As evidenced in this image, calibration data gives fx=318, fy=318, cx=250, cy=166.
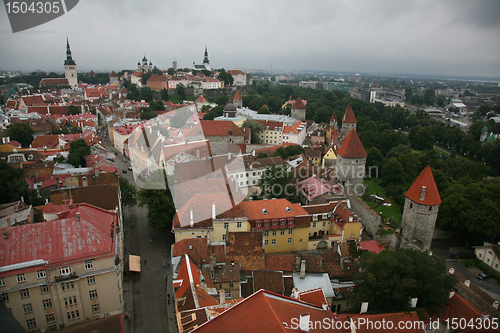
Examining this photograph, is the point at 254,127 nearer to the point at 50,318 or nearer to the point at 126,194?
the point at 126,194

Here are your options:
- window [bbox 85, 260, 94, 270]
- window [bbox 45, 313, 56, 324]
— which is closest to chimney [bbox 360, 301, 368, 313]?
window [bbox 85, 260, 94, 270]

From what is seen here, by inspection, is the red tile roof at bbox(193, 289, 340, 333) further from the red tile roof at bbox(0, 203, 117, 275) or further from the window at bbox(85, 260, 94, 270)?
the red tile roof at bbox(0, 203, 117, 275)

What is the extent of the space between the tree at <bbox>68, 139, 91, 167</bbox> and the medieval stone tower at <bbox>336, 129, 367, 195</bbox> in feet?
88.7

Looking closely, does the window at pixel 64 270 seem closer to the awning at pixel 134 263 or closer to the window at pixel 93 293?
the window at pixel 93 293

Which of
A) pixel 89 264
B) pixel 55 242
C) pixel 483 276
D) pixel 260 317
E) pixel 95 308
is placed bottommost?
pixel 483 276

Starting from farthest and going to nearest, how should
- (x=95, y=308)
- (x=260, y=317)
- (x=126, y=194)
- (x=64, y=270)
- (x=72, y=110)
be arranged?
1. (x=72, y=110)
2. (x=126, y=194)
3. (x=95, y=308)
4. (x=64, y=270)
5. (x=260, y=317)

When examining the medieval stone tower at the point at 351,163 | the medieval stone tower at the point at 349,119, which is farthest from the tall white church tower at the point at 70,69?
the medieval stone tower at the point at 351,163

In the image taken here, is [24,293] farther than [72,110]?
No

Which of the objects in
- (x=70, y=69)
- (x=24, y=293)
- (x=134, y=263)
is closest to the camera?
(x=24, y=293)

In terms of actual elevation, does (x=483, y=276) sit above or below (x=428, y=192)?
below

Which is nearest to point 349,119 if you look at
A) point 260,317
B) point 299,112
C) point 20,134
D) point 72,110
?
point 299,112

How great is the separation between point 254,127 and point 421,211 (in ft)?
112

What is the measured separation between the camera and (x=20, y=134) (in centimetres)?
4209

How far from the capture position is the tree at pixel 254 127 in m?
53.0
